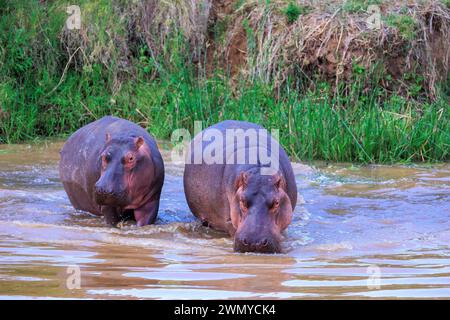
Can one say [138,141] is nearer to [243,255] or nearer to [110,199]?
[110,199]

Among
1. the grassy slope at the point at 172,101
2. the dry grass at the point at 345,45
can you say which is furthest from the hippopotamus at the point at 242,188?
the dry grass at the point at 345,45

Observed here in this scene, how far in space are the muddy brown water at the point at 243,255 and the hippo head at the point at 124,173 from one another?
224 mm

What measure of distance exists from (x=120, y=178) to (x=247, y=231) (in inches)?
47.9

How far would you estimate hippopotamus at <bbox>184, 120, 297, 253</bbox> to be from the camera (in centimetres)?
524

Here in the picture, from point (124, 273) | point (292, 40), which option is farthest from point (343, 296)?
point (292, 40)

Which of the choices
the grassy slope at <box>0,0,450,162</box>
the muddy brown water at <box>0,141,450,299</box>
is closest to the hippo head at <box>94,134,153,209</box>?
the muddy brown water at <box>0,141,450,299</box>

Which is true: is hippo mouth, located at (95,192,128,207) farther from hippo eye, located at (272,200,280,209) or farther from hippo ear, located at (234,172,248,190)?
hippo eye, located at (272,200,280,209)

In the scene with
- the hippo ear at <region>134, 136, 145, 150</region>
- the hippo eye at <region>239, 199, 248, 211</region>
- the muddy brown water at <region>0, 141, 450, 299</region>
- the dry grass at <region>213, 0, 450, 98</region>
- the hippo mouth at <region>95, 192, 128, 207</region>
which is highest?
the dry grass at <region>213, 0, 450, 98</region>

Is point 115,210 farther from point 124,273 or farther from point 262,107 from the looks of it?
point 262,107

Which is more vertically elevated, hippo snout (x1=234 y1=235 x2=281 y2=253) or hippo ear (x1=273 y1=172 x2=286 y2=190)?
hippo ear (x1=273 y1=172 x2=286 y2=190)

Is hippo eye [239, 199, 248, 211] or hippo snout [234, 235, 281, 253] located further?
hippo eye [239, 199, 248, 211]

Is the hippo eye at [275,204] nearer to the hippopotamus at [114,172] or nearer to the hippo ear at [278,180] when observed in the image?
the hippo ear at [278,180]

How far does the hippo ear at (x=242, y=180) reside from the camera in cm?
545

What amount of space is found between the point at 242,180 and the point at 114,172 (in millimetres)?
1010
